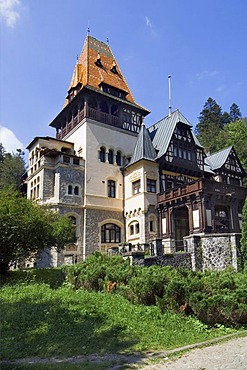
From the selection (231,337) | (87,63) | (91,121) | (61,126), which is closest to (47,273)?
(231,337)

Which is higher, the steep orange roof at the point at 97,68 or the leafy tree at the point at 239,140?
the steep orange roof at the point at 97,68

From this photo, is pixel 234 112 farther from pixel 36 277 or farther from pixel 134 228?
pixel 36 277

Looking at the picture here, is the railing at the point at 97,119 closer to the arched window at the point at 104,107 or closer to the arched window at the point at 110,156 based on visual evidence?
the arched window at the point at 104,107

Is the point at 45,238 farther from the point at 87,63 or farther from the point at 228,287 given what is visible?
the point at 87,63

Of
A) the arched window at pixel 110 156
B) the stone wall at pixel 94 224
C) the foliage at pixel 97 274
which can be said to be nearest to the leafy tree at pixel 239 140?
the arched window at pixel 110 156

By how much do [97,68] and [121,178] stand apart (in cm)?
1151

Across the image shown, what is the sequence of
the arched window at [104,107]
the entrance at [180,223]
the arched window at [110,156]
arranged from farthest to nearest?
the arched window at [104,107]
the arched window at [110,156]
the entrance at [180,223]

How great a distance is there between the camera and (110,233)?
26359mm

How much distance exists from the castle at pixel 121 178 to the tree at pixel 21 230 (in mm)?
7151

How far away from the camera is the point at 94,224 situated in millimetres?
25375

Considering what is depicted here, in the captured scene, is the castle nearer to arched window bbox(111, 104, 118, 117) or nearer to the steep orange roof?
arched window bbox(111, 104, 118, 117)

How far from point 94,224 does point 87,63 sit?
15726 millimetres

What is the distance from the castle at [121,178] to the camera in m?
24.0

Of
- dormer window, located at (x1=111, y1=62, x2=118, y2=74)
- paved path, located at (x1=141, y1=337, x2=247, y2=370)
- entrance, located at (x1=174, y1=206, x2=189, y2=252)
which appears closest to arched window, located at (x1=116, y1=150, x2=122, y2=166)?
entrance, located at (x1=174, y1=206, x2=189, y2=252)
